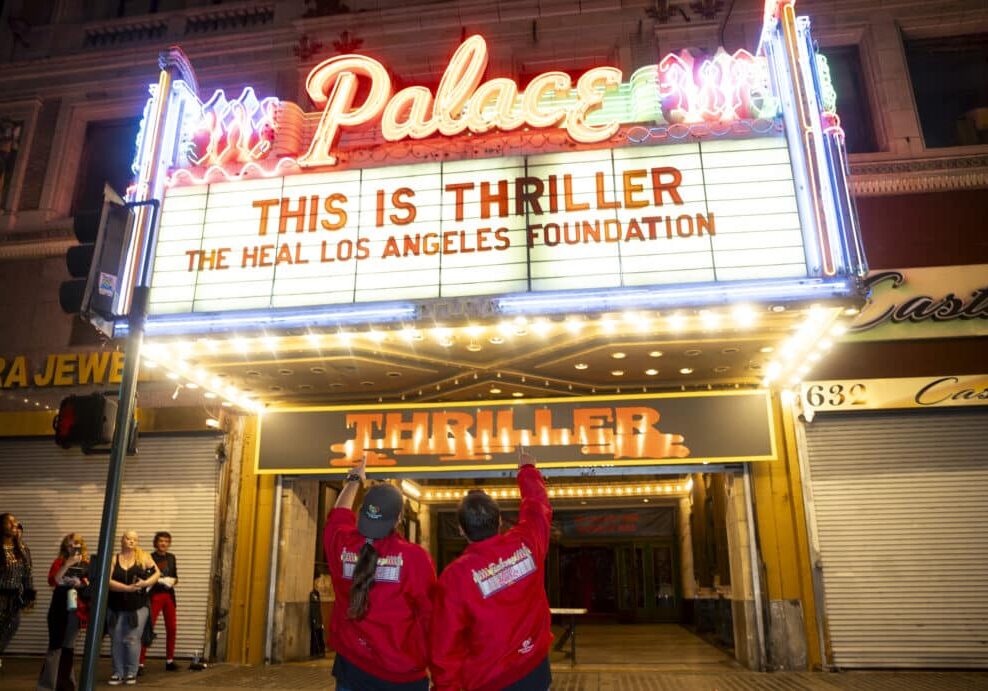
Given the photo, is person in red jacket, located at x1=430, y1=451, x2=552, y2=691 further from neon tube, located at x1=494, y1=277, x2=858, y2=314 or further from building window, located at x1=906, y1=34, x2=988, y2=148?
building window, located at x1=906, y1=34, x2=988, y2=148

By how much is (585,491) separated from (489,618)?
15901mm

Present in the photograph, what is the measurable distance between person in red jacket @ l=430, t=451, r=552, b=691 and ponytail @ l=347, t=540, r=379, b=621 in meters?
0.42

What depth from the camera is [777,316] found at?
8094 millimetres

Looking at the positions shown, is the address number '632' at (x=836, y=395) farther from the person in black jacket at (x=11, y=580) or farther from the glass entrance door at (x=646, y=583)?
the glass entrance door at (x=646, y=583)

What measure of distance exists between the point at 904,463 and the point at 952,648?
8.47ft

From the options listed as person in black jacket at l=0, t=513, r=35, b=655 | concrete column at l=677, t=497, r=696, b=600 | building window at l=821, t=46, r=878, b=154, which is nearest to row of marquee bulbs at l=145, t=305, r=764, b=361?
person in black jacket at l=0, t=513, r=35, b=655

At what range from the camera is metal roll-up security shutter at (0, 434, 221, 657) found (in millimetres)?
11539

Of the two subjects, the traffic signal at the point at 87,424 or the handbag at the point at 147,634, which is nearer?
the traffic signal at the point at 87,424

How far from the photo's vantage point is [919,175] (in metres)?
11.3

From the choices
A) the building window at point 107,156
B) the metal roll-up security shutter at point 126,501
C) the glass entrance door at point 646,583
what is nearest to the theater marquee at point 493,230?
the metal roll-up security shutter at point 126,501

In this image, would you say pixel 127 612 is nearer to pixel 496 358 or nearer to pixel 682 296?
pixel 496 358

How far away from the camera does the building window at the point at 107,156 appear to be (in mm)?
14172

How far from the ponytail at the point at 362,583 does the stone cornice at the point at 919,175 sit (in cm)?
1038

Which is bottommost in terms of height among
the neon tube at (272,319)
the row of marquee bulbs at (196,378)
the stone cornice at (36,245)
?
the row of marquee bulbs at (196,378)
